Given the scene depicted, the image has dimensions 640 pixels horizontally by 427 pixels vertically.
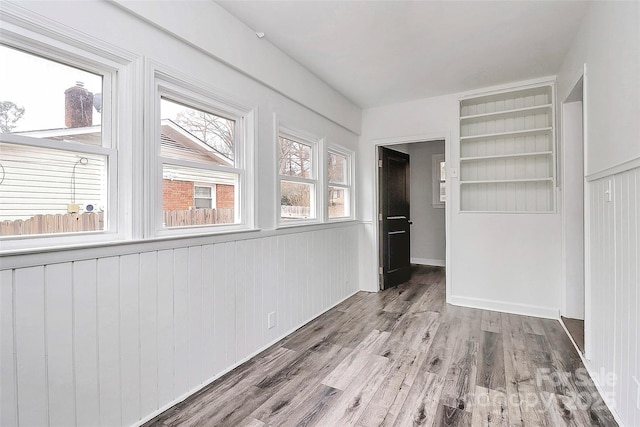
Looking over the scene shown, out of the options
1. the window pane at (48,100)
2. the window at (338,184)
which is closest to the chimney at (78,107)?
the window pane at (48,100)

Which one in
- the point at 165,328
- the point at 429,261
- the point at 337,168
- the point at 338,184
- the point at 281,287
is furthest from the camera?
the point at 429,261

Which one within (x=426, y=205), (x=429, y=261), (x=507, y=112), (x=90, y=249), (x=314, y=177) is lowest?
(x=429, y=261)

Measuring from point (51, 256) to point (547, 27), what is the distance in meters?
3.56

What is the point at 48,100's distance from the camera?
1444 millimetres

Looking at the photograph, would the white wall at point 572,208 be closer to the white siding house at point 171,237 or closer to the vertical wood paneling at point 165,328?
the white siding house at point 171,237

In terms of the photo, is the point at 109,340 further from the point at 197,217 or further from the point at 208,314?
the point at 197,217

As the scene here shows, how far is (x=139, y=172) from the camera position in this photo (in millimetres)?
1701

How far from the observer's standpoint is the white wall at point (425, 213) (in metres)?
6.12

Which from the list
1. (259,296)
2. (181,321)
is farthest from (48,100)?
(259,296)

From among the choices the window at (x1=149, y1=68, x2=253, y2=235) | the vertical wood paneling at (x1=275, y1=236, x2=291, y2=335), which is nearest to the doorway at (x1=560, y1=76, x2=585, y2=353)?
the vertical wood paneling at (x1=275, y1=236, x2=291, y2=335)

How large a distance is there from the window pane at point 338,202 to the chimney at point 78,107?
266 cm

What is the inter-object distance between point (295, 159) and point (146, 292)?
196 centimetres

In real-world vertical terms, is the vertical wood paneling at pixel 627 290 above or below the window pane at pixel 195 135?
below

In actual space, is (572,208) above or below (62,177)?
below
